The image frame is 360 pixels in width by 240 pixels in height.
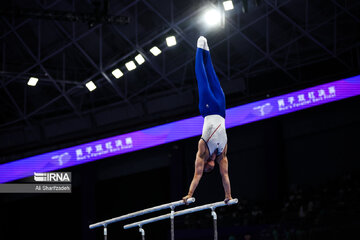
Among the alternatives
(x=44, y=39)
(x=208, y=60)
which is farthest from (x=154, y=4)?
(x=208, y=60)

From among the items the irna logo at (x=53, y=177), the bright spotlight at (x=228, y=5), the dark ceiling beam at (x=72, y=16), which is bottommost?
the irna logo at (x=53, y=177)

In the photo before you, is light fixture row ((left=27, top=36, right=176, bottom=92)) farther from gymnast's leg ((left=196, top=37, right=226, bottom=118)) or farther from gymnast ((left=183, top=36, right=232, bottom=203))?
gymnast ((left=183, top=36, right=232, bottom=203))

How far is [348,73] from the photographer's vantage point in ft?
48.8

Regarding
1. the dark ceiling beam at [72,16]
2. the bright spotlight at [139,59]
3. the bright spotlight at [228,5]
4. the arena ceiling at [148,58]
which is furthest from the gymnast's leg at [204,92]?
the bright spotlight at [139,59]

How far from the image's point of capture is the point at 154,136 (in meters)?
16.2

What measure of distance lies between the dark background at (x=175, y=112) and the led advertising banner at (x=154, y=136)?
9.0 inches

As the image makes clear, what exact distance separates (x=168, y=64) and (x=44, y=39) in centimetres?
403

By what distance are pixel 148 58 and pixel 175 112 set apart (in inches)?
101

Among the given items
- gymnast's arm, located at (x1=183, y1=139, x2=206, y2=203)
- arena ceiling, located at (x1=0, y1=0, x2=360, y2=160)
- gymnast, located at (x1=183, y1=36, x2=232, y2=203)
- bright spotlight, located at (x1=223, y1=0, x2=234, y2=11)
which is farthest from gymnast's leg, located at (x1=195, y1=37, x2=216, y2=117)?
arena ceiling, located at (x1=0, y1=0, x2=360, y2=160)

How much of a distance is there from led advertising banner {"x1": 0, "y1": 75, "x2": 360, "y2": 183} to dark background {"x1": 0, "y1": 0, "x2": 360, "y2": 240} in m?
0.23

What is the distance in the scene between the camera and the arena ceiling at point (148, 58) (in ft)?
48.8

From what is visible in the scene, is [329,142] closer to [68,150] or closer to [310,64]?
[310,64]

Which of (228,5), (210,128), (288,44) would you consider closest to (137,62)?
(228,5)

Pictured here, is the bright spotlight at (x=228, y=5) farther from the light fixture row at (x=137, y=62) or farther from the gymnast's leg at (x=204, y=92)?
the gymnast's leg at (x=204, y=92)
